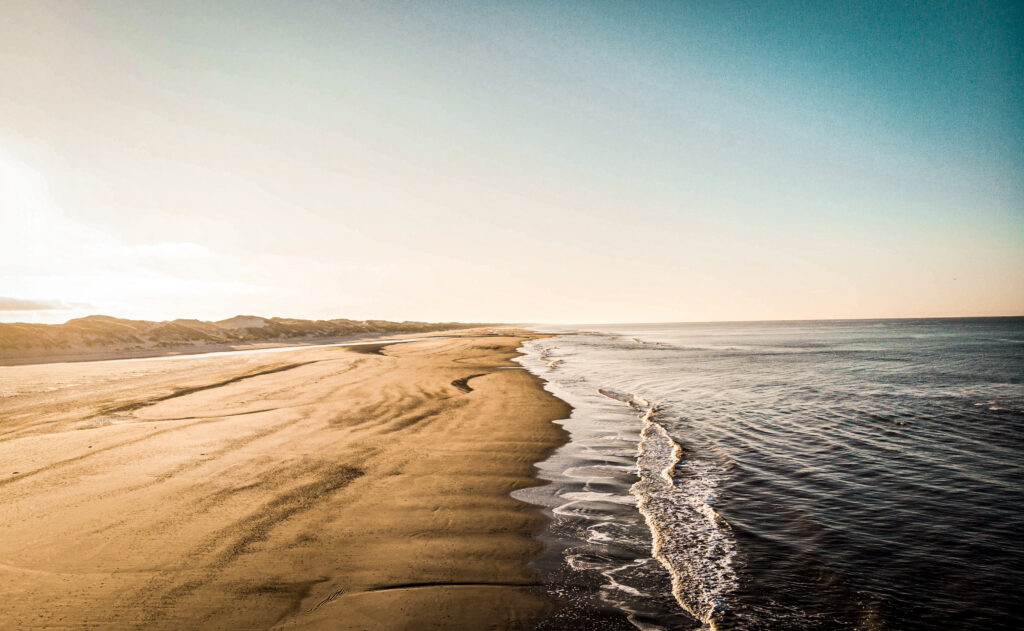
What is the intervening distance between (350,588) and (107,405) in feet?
47.7

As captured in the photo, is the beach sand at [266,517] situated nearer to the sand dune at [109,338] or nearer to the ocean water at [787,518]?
the ocean water at [787,518]

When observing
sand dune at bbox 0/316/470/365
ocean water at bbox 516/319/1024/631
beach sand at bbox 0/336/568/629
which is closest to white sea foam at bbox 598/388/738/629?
ocean water at bbox 516/319/1024/631

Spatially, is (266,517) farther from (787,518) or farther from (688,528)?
(787,518)

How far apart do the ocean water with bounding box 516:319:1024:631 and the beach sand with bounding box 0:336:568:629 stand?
3.24 ft

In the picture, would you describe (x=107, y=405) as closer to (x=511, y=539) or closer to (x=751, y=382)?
(x=511, y=539)

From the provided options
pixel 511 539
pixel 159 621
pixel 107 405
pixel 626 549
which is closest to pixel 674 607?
pixel 626 549

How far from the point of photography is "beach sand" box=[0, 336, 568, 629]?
178 inches

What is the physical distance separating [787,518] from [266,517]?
26.3 feet

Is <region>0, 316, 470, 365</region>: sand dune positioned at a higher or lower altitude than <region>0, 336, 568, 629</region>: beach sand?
higher

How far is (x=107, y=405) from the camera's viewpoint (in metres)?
14.3

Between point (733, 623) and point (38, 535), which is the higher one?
point (38, 535)

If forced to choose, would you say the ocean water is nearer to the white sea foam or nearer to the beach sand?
the white sea foam

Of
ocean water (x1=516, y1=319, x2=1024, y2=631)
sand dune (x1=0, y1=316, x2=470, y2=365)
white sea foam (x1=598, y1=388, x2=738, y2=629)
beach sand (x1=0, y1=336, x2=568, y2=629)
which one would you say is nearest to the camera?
beach sand (x1=0, y1=336, x2=568, y2=629)

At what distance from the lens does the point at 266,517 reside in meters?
6.48
